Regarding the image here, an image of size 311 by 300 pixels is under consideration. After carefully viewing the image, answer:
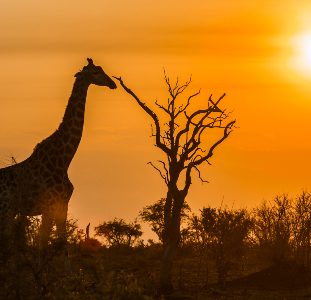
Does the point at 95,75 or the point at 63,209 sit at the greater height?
the point at 95,75

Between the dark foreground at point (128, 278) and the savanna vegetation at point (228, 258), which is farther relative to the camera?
the savanna vegetation at point (228, 258)

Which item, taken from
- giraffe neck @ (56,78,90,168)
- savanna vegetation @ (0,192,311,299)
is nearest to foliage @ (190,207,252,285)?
savanna vegetation @ (0,192,311,299)

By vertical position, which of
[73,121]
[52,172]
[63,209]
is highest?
[73,121]

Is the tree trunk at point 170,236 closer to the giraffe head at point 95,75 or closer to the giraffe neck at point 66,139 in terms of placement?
the giraffe neck at point 66,139

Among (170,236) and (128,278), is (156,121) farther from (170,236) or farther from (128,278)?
(128,278)

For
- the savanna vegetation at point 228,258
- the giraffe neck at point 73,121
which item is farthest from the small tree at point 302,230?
the giraffe neck at point 73,121

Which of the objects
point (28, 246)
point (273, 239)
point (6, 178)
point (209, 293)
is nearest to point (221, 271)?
point (209, 293)

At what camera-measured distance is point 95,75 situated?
29547mm

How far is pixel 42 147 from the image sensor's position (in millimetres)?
28891

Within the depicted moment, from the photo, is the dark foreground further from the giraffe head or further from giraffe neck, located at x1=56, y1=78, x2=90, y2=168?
the giraffe head

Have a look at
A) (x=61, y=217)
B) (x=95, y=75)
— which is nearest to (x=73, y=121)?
(x=95, y=75)

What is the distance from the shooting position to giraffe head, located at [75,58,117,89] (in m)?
29.3

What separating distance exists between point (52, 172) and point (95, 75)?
3356mm

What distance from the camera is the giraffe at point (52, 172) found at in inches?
1047
